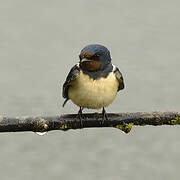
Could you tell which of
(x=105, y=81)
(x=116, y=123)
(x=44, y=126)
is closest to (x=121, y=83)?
(x=105, y=81)

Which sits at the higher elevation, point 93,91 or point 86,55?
point 86,55

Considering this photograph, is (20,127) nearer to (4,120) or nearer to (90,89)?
(4,120)

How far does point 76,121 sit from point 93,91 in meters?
0.18

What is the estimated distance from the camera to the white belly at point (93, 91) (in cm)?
131

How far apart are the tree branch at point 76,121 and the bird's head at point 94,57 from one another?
0.16m

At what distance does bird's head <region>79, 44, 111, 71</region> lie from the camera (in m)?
1.14

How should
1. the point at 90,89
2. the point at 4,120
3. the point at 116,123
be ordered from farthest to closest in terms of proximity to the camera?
1. the point at 90,89
2. the point at 116,123
3. the point at 4,120

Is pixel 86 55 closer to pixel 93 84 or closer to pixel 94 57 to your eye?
pixel 94 57

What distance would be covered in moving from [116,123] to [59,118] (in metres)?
0.18

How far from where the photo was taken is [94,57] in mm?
1174

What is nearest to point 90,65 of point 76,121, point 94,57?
point 94,57

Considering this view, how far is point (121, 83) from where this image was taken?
1409 millimetres

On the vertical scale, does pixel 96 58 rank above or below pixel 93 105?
above

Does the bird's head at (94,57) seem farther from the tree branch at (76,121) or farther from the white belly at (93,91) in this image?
the tree branch at (76,121)
